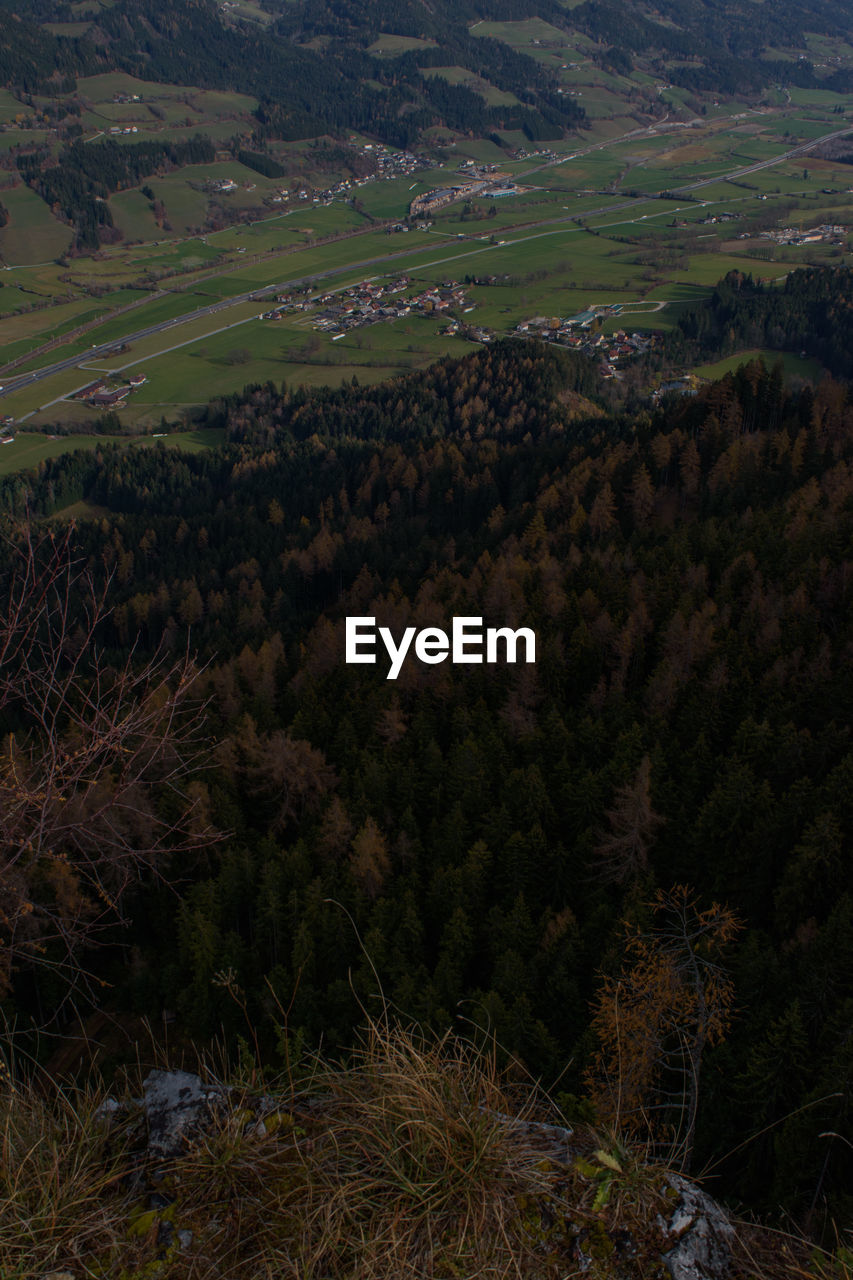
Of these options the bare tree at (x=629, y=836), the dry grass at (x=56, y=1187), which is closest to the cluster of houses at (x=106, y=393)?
the bare tree at (x=629, y=836)

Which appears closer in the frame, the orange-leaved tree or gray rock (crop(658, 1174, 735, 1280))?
gray rock (crop(658, 1174, 735, 1280))

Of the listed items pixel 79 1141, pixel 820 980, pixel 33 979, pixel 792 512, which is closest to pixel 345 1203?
pixel 79 1141

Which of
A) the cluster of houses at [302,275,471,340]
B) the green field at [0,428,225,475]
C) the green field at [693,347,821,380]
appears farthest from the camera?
the cluster of houses at [302,275,471,340]

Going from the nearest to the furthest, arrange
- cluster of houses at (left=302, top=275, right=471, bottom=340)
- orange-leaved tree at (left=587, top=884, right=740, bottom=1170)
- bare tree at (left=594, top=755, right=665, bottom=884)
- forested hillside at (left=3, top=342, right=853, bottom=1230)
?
orange-leaved tree at (left=587, top=884, right=740, bottom=1170) → forested hillside at (left=3, top=342, right=853, bottom=1230) → bare tree at (left=594, top=755, right=665, bottom=884) → cluster of houses at (left=302, top=275, right=471, bottom=340)

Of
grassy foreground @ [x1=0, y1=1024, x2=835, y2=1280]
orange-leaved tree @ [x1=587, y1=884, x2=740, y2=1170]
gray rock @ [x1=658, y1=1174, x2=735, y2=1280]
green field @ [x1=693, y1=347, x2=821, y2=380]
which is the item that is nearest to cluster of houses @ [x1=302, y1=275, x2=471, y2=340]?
green field @ [x1=693, y1=347, x2=821, y2=380]

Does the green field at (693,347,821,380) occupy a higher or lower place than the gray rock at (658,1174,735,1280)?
lower

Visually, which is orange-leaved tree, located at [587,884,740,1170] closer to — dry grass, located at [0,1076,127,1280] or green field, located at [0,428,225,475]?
dry grass, located at [0,1076,127,1280]
